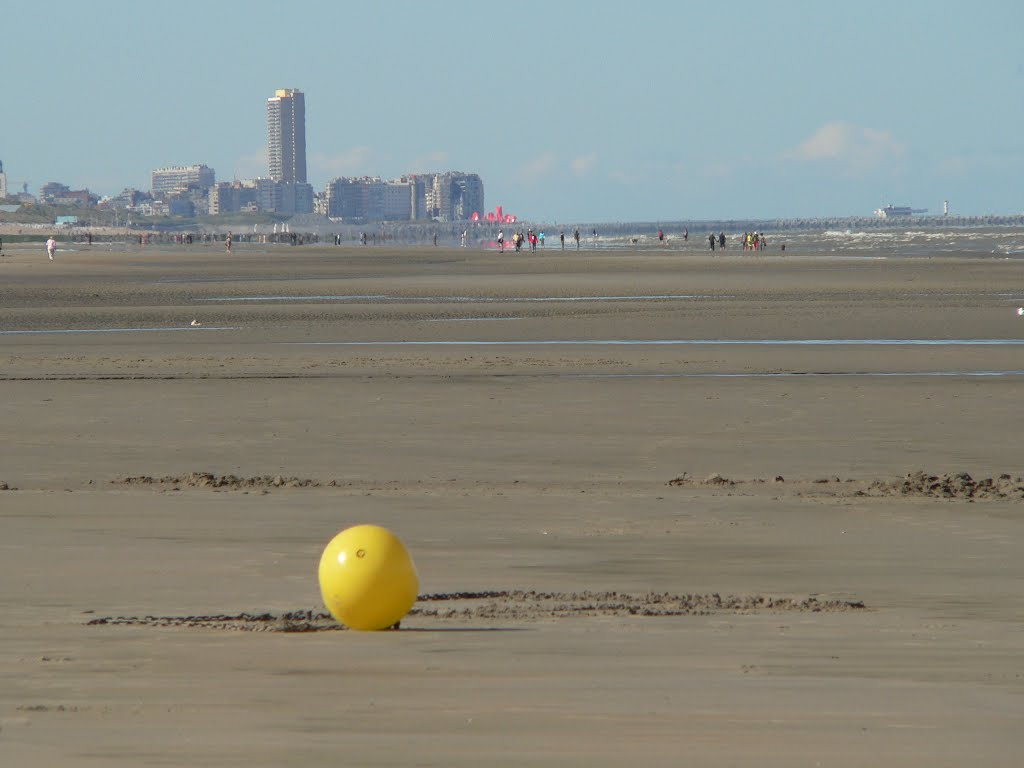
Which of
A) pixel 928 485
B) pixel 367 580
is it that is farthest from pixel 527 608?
pixel 928 485

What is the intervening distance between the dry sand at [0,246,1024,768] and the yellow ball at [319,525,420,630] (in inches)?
4.3

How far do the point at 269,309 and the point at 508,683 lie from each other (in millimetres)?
33064

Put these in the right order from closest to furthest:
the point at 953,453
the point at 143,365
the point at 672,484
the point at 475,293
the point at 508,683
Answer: the point at 508,683 → the point at 672,484 → the point at 953,453 → the point at 143,365 → the point at 475,293

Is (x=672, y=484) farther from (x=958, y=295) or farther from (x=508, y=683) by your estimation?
(x=958, y=295)

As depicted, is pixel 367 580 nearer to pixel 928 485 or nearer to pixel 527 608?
pixel 527 608

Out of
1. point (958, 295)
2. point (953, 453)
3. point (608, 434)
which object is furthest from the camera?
point (958, 295)

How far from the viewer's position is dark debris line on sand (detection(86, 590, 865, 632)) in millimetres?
7190

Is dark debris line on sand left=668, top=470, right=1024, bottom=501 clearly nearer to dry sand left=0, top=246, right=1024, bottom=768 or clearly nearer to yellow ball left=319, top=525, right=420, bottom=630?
dry sand left=0, top=246, right=1024, bottom=768

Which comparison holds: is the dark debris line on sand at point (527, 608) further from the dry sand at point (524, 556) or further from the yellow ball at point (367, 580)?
the yellow ball at point (367, 580)

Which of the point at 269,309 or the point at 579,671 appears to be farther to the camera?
the point at 269,309

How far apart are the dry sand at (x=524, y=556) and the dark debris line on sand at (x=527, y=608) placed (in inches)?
1.1

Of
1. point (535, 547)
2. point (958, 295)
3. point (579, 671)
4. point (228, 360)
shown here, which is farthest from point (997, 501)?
point (958, 295)

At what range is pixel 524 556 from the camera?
9.08 meters

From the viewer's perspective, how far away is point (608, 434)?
15.4 m
